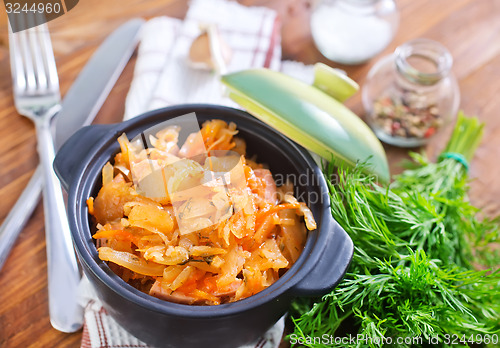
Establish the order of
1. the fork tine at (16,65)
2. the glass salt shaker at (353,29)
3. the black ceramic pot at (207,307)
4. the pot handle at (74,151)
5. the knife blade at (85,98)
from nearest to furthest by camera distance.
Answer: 1. the black ceramic pot at (207,307)
2. the pot handle at (74,151)
3. the knife blade at (85,98)
4. the fork tine at (16,65)
5. the glass salt shaker at (353,29)

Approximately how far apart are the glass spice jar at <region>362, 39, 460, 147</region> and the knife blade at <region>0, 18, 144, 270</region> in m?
0.88

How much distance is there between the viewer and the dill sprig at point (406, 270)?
1.27 metres

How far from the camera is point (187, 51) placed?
6.12 feet

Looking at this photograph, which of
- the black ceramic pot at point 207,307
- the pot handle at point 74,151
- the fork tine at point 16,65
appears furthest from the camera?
the fork tine at point 16,65

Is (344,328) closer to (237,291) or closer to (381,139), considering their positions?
(237,291)

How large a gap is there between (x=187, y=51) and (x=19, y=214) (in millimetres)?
807

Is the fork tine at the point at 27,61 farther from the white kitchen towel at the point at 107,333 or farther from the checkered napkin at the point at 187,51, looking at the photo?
the white kitchen towel at the point at 107,333

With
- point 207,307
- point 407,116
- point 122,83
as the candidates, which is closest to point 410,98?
point 407,116

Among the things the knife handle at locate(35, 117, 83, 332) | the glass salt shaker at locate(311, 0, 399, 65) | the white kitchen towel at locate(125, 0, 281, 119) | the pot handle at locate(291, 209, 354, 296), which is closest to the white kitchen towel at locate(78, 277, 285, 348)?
the knife handle at locate(35, 117, 83, 332)

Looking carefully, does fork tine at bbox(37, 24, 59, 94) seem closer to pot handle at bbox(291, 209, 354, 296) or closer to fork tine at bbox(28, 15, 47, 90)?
fork tine at bbox(28, 15, 47, 90)

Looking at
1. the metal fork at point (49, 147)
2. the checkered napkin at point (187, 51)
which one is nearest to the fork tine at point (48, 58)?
the metal fork at point (49, 147)

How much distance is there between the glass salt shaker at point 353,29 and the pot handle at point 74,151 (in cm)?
99

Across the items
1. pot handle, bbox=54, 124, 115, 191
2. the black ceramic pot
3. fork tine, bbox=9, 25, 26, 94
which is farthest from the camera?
fork tine, bbox=9, 25, 26, 94

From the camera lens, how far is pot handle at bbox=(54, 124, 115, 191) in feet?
4.12
